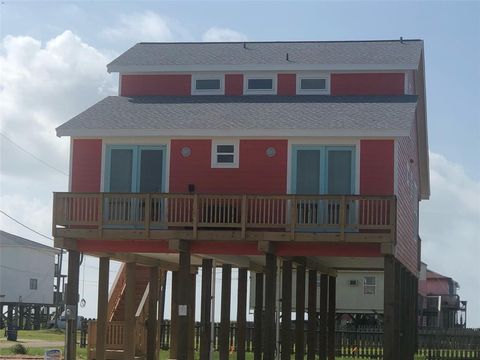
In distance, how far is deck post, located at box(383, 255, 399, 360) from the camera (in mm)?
24906

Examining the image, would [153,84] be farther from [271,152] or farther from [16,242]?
[16,242]

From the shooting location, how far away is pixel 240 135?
89.1 feet

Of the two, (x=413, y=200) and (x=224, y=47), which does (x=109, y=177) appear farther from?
(x=413, y=200)

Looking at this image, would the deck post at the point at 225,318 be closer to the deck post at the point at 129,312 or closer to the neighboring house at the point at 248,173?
the neighboring house at the point at 248,173

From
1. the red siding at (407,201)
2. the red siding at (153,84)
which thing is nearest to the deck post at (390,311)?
the red siding at (407,201)

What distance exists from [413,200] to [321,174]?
435 inches

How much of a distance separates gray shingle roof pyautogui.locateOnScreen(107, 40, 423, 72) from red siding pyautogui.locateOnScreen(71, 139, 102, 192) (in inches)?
Result: 182

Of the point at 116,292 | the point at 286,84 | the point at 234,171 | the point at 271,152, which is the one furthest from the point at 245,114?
the point at 116,292

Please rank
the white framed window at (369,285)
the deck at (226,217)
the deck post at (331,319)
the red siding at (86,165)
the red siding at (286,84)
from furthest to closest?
the white framed window at (369,285), the deck post at (331,319), the red siding at (286,84), the red siding at (86,165), the deck at (226,217)

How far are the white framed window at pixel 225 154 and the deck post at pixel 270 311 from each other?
299 cm

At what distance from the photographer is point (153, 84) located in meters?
32.3

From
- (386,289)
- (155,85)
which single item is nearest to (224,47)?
(155,85)

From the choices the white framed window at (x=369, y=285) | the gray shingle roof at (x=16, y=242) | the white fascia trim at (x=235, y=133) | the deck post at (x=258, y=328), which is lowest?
the deck post at (x=258, y=328)

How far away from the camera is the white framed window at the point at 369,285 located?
57719 mm
